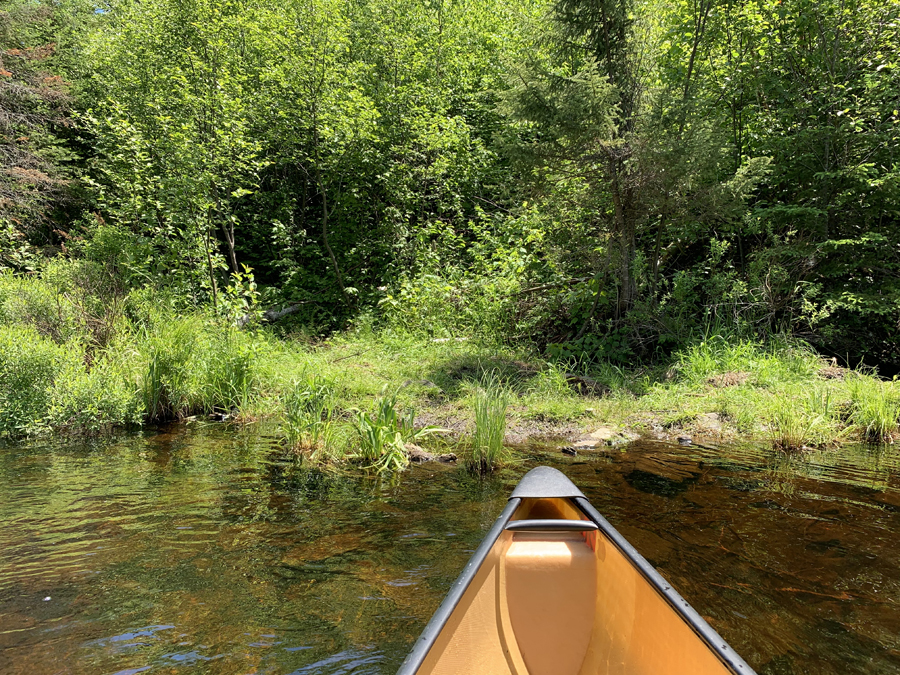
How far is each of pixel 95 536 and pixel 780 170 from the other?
10.4 meters

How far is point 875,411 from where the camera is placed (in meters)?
6.06

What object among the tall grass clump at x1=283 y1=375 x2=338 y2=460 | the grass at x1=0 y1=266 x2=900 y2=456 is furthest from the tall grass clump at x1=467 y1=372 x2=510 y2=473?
the tall grass clump at x1=283 y1=375 x2=338 y2=460

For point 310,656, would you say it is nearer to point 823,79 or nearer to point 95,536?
point 95,536

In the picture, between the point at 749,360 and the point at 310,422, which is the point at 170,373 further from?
the point at 749,360

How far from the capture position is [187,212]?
953 centimetres

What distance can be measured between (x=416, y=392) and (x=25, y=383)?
187 inches

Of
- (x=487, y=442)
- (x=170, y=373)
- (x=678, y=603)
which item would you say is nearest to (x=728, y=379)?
(x=487, y=442)

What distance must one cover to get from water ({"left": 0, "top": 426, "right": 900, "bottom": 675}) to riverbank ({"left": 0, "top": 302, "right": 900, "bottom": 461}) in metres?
0.63

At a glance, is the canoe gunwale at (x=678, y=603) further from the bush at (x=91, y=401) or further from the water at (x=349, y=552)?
the bush at (x=91, y=401)

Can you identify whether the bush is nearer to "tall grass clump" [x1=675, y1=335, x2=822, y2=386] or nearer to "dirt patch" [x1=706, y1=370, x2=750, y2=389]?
"tall grass clump" [x1=675, y1=335, x2=822, y2=386]

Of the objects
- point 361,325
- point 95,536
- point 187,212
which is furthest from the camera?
point 361,325

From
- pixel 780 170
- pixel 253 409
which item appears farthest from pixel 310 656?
pixel 780 170

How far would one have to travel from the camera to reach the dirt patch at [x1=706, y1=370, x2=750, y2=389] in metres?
7.48

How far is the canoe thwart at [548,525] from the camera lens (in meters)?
2.61
